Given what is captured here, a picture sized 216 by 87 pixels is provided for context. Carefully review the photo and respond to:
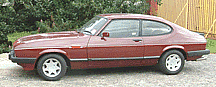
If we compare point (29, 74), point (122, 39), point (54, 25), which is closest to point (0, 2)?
point (54, 25)

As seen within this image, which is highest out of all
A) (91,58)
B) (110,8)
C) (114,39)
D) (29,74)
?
(110,8)

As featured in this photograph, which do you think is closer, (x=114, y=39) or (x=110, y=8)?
(x=114, y=39)

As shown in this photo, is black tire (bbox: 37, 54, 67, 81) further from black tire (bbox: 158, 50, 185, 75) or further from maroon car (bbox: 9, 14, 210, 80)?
black tire (bbox: 158, 50, 185, 75)

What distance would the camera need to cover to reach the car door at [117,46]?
19.1 feet

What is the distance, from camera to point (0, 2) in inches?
368

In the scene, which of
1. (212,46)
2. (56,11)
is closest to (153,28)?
(56,11)

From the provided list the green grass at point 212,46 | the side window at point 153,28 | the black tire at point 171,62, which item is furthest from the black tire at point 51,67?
the green grass at point 212,46

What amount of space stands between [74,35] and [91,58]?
0.70 metres

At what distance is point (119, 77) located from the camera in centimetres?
609

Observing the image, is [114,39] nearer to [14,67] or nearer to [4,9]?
[14,67]

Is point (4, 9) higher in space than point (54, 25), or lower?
higher

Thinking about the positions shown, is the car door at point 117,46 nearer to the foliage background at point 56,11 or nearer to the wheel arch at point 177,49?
the wheel arch at point 177,49

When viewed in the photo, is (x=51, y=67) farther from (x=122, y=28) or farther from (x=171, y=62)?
(x=171, y=62)

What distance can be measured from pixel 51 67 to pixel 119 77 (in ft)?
4.87
